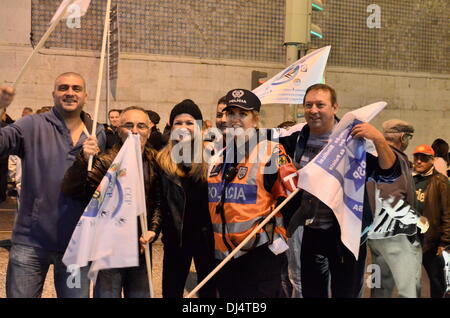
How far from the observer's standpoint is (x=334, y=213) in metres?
4.37

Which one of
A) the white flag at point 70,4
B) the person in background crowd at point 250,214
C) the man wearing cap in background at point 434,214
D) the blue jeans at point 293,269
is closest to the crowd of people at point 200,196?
the person in background crowd at point 250,214

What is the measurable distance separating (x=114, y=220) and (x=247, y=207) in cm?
81

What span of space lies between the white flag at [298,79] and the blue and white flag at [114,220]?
289 centimetres

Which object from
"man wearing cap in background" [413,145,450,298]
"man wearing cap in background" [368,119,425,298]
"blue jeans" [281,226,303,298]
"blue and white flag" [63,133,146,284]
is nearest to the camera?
"blue and white flag" [63,133,146,284]

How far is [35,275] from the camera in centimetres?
416

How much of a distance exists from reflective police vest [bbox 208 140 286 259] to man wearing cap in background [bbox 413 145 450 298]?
2269 mm

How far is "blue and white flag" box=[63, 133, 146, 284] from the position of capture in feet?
13.5

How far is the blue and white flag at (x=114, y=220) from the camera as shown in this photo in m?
4.11

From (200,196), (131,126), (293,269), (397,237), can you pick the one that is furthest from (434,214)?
(131,126)

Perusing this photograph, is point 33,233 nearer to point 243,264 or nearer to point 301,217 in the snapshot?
point 243,264

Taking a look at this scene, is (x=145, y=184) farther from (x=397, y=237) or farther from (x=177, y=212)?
(x=397, y=237)

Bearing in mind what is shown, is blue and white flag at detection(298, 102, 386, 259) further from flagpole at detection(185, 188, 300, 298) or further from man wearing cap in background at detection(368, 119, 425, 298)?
man wearing cap in background at detection(368, 119, 425, 298)

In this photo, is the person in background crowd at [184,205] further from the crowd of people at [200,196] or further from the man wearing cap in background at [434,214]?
the man wearing cap in background at [434,214]

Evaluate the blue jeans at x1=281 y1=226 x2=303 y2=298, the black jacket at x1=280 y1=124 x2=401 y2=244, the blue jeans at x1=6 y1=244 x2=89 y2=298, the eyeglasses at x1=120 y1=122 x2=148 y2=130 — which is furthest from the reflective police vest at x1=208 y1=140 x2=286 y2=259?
the blue jeans at x1=281 y1=226 x2=303 y2=298
